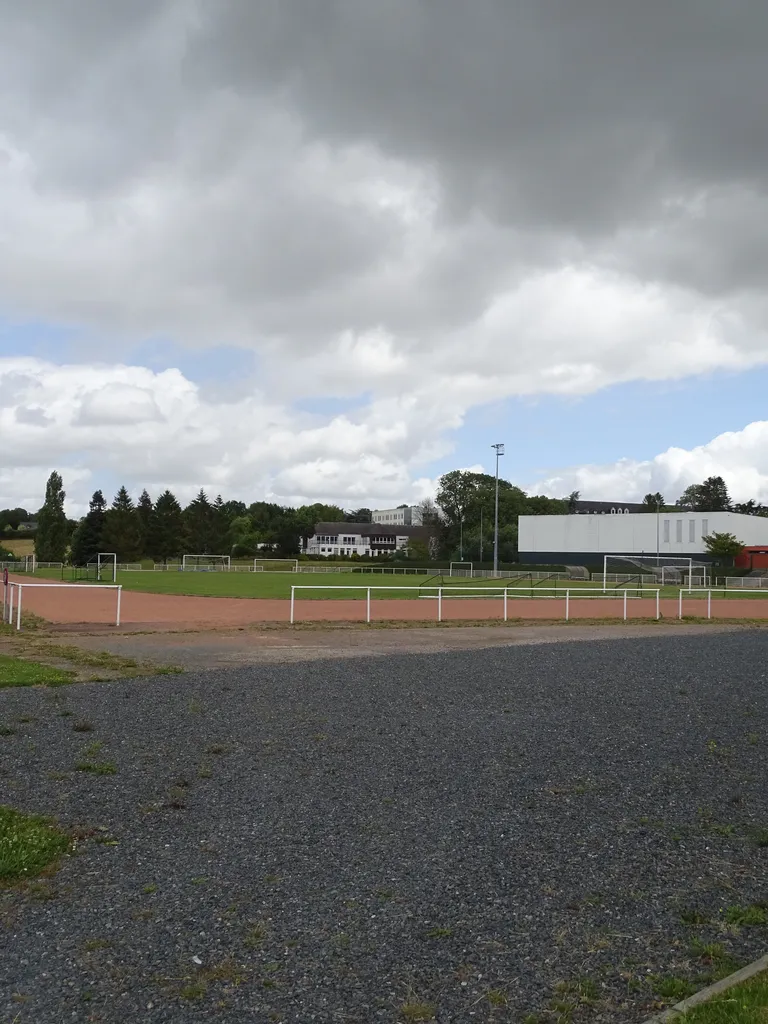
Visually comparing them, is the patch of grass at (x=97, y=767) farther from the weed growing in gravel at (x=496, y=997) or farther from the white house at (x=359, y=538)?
the white house at (x=359, y=538)

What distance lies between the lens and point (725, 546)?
79375 mm

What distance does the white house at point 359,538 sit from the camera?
16125cm

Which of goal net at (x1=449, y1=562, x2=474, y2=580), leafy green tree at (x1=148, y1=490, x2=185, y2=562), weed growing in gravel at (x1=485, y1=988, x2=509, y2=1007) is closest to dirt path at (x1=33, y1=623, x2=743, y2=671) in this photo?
weed growing in gravel at (x1=485, y1=988, x2=509, y2=1007)

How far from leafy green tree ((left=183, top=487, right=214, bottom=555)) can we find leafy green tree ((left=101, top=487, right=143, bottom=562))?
8621 mm

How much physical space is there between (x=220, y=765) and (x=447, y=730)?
2.48 metres

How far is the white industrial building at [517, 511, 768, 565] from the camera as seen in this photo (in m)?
85.2

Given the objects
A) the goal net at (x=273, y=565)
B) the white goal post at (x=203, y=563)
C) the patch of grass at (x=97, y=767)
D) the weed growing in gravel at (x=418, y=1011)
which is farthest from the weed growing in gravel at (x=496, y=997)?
the white goal post at (x=203, y=563)

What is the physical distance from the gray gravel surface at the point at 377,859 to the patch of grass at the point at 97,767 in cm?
8

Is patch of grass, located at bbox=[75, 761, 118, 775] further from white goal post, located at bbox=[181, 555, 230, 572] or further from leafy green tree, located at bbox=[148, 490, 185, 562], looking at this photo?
leafy green tree, located at bbox=[148, 490, 185, 562]

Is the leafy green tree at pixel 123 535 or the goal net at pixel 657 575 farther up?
the leafy green tree at pixel 123 535

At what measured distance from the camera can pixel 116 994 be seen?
3.43 metres

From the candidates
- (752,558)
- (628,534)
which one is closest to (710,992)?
(752,558)

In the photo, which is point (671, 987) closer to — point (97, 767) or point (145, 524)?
point (97, 767)

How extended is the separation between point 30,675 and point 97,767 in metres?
5.51
